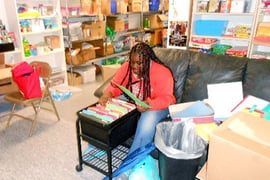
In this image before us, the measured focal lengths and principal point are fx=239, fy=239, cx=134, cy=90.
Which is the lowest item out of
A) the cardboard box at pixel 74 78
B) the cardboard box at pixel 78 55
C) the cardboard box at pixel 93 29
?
the cardboard box at pixel 74 78

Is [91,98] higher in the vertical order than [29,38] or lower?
lower

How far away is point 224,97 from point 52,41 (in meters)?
2.99

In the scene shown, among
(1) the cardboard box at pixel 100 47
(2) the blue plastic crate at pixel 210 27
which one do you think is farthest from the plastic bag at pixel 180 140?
(1) the cardboard box at pixel 100 47

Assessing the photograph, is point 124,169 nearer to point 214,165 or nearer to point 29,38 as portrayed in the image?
point 214,165

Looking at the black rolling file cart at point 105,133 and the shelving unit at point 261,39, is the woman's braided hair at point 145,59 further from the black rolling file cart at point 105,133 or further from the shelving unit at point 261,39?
the shelving unit at point 261,39

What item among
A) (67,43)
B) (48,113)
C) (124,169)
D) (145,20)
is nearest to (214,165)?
(124,169)

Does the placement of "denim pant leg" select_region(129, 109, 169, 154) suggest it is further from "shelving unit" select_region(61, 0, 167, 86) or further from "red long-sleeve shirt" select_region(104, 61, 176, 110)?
"shelving unit" select_region(61, 0, 167, 86)

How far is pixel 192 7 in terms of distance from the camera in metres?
3.41

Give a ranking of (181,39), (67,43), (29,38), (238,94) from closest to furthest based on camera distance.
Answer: (238,94)
(181,39)
(29,38)
(67,43)

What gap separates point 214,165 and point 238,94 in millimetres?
930

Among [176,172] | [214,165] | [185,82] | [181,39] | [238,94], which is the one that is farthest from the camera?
[181,39]

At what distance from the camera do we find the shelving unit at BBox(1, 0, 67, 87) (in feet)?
11.2

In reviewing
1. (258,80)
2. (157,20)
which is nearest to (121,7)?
(157,20)

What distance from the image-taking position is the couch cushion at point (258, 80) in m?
1.92
